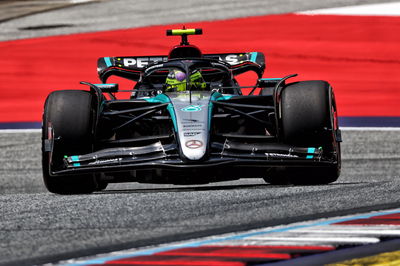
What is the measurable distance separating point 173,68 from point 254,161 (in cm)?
229

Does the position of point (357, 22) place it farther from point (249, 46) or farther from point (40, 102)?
point (40, 102)

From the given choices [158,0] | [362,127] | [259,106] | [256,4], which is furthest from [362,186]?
[158,0]

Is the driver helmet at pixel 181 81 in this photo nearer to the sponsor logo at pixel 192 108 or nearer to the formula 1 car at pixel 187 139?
the formula 1 car at pixel 187 139

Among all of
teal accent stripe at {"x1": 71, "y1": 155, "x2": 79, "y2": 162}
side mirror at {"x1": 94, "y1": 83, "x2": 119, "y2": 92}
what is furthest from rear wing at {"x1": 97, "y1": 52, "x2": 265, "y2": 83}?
teal accent stripe at {"x1": 71, "y1": 155, "x2": 79, "y2": 162}

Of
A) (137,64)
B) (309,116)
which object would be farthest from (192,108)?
(137,64)

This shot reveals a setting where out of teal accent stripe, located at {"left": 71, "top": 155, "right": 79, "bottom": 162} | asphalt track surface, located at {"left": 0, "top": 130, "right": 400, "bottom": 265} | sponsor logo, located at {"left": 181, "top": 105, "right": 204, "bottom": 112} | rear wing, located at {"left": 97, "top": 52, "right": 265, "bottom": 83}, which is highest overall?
rear wing, located at {"left": 97, "top": 52, "right": 265, "bottom": 83}

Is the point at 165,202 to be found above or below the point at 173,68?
below

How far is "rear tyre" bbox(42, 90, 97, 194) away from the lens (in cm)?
873

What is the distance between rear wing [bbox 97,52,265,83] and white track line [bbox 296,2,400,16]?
1267 cm

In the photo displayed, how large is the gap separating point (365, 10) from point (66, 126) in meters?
16.7

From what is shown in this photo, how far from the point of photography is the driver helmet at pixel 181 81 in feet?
33.7

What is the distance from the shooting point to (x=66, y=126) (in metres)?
8.75

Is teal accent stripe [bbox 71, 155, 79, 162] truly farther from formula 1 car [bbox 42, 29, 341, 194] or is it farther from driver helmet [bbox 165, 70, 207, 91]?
driver helmet [bbox 165, 70, 207, 91]

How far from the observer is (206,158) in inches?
335
